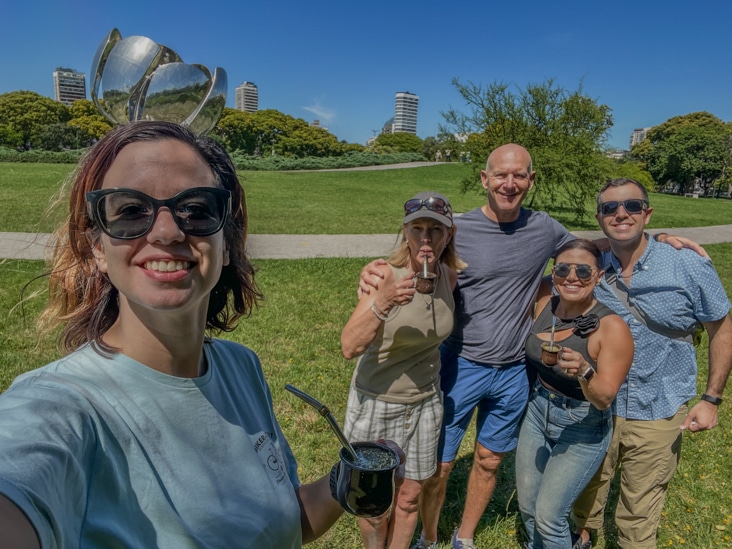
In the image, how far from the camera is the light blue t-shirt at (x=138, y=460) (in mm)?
861

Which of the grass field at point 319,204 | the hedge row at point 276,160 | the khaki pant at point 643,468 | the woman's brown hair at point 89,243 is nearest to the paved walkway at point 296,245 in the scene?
the grass field at point 319,204

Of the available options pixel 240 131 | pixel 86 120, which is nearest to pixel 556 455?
pixel 86 120

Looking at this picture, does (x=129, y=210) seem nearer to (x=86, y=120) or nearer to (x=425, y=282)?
(x=425, y=282)

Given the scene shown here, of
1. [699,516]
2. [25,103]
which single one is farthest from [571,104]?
[25,103]

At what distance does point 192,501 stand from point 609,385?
2031 mm

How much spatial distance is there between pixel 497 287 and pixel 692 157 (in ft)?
185

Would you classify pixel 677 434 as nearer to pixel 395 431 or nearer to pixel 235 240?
pixel 395 431

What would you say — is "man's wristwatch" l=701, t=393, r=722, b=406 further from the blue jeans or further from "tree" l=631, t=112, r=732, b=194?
"tree" l=631, t=112, r=732, b=194

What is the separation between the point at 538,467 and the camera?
9.32ft

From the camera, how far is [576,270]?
2.58m

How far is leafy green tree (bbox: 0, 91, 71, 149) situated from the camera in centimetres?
4778

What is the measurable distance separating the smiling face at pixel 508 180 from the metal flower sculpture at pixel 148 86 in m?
1.73

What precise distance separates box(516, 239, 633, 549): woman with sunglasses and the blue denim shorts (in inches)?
6.1

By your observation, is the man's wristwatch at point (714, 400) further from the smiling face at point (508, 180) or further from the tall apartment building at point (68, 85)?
the tall apartment building at point (68, 85)
